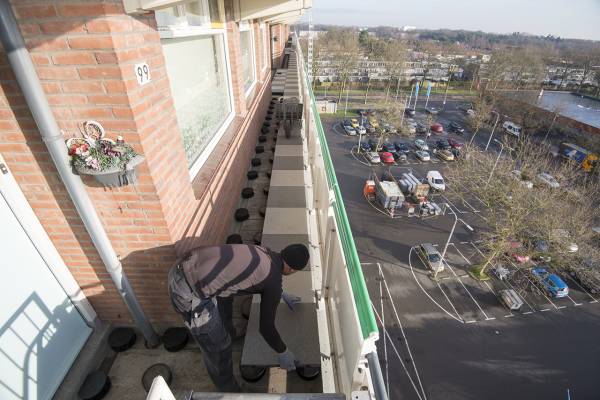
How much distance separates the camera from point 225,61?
20.3ft

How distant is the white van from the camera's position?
3644cm

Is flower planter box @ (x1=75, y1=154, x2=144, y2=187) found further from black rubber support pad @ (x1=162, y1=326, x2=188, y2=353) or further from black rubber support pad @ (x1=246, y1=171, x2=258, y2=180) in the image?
black rubber support pad @ (x1=246, y1=171, x2=258, y2=180)

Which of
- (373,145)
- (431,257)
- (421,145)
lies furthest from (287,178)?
(421,145)

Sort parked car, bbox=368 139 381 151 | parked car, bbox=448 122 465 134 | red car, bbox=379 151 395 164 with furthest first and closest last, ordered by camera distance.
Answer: parked car, bbox=448 122 465 134
parked car, bbox=368 139 381 151
red car, bbox=379 151 395 164

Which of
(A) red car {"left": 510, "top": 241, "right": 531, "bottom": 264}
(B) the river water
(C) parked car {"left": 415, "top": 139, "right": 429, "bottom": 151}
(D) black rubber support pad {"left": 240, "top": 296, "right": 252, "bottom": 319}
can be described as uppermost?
(D) black rubber support pad {"left": 240, "top": 296, "right": 252, "bottom": 319}

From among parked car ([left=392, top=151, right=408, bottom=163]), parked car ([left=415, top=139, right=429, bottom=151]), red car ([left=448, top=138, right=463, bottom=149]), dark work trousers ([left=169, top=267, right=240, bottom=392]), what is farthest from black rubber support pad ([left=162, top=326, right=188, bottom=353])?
red car ([left=448, top=138, right=463, bottom=149])

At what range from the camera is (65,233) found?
2.76 m

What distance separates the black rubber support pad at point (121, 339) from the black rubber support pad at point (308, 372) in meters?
1.99

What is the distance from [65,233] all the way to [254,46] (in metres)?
9.50

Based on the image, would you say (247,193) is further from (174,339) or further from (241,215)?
(174,339)

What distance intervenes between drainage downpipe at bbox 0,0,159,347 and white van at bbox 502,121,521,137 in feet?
149

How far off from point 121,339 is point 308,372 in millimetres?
2217

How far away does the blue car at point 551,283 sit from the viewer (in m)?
16.2

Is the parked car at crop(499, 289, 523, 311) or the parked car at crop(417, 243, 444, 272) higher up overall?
the parked car at crop(417, 243, 444, 272)
